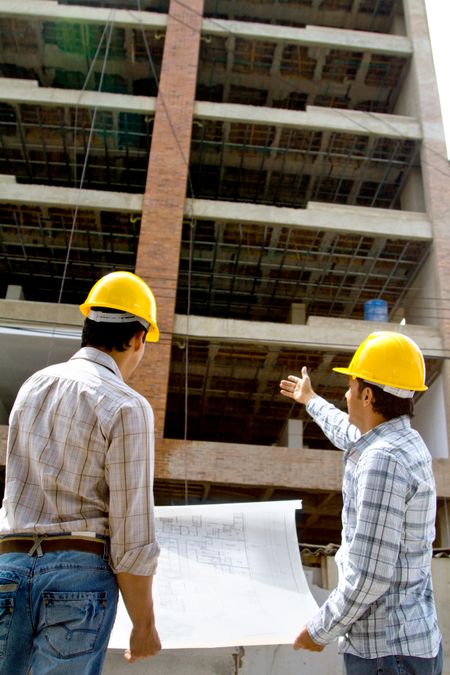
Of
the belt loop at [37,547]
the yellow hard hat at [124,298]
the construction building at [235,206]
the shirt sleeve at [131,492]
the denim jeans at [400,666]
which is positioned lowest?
the denim jeans at [400,666]

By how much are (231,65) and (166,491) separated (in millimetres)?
12261

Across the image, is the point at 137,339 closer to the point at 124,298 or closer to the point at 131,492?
the point at 124,298

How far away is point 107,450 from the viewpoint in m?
2.08

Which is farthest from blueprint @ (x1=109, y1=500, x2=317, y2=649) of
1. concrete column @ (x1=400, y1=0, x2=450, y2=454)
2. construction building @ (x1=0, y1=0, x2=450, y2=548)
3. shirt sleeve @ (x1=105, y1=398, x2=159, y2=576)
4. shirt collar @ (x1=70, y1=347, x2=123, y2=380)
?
concrete column @ (x1=400, y1=0, x2=450, y2=454)

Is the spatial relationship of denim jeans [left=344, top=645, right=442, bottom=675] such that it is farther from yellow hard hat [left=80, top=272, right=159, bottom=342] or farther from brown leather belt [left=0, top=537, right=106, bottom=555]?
yellow hard hat [left=80, top=272, right=159, bottom=342]

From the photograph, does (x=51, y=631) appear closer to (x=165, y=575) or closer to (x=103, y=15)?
(x=165, y=575)

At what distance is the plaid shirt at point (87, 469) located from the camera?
2.00m

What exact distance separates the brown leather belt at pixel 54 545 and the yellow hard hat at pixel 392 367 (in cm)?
137

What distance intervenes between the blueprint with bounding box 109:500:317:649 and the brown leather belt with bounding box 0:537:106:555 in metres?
2.17

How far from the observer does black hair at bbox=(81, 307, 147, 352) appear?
7.92 ft

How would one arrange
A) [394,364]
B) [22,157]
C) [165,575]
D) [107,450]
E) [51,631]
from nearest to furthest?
[51,631] < [107,450] < [394,364] < [165,575] < [22,157]

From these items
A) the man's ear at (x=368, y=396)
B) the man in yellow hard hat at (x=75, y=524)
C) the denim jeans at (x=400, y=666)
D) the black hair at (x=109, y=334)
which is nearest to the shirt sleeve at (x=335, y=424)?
the man's ear at (x=368, y=396)

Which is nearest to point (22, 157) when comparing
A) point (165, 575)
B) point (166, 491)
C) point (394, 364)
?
point (166, 491)

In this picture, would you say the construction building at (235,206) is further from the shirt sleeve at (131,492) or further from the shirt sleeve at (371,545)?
the shirt sleeve at (131,492)
